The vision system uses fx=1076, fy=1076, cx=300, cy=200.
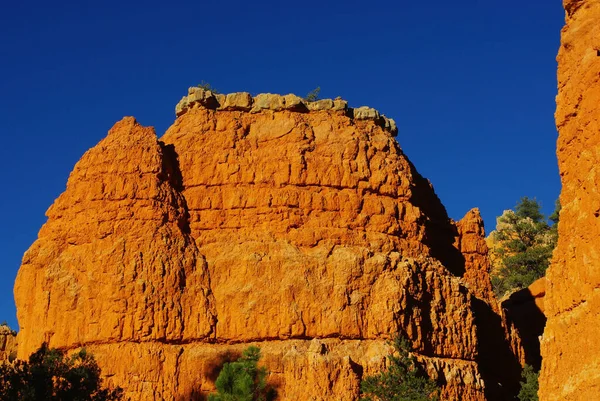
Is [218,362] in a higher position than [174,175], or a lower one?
lower

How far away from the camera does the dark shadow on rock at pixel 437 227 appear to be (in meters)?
53.9

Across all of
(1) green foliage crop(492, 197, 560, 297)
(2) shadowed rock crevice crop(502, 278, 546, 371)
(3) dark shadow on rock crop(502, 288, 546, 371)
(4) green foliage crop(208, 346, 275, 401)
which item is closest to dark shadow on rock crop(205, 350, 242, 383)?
(4) green foliage crop(208, 346, 275, 401)

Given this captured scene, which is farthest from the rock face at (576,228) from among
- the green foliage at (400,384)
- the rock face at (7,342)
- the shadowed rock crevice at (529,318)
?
the rock face at (7,342)

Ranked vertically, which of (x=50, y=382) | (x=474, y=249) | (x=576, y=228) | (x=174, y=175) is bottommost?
(x=50, y=382)

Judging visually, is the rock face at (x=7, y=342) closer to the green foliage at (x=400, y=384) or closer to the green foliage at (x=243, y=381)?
the green foliage at (x=243, y=381)

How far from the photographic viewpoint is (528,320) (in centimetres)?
5791

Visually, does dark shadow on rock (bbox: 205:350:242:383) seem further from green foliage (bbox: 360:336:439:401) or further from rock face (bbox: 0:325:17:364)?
rock face (bbox: 0:325:17:364)

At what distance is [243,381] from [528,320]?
23661mm

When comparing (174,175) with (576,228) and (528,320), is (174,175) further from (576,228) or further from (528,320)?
(576,228)

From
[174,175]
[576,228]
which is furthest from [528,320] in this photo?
A: [576,228]

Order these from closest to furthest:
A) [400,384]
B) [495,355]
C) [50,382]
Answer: [50,382] → [400,384] → [495,355]

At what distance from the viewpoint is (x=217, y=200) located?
49688 millimetres

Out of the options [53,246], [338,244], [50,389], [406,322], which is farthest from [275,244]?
[50,389]

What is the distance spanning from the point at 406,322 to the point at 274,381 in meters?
6.55
